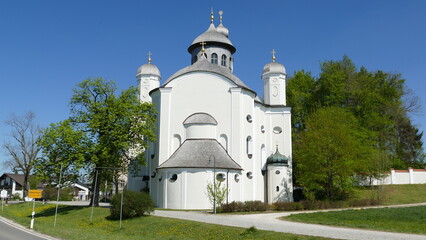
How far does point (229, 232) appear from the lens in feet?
52.4

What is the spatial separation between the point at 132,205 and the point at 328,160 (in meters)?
19.5

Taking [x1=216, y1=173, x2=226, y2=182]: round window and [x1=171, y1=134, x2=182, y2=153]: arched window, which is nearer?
[x1=216, y1=173, x2=226, y2=182]: round window

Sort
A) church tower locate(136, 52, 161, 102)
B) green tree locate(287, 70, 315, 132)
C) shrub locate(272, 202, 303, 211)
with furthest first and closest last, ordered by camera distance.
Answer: green tree locate(287, 70, 315, 132) < church tower locate(136, 52, 161, 102) < shrub locate(272, 202, 303, 211)

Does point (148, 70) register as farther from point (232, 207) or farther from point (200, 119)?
point (232, 207)

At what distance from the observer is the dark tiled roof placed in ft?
100

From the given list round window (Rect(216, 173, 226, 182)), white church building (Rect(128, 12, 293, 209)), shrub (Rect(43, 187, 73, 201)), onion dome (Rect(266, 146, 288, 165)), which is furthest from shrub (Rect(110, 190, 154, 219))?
shrub (Rect(43, 187, 73, 201))

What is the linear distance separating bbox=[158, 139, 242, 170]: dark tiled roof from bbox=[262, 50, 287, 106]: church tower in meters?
11.9

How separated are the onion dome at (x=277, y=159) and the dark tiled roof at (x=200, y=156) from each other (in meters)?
6.05

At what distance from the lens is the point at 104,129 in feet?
98.8

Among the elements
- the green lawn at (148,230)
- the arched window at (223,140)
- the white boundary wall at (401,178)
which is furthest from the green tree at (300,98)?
the green lawn at (148,230)

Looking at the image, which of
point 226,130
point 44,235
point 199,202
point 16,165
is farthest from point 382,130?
point 16,165

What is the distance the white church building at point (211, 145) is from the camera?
30355 millimetres

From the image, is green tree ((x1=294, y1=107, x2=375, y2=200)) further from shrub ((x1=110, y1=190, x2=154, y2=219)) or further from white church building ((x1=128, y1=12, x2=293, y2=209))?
shrub ((x1=110, y1=190, x2=154, y2=219))

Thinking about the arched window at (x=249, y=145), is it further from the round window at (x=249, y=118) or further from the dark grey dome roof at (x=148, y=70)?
the dark grey dome roof at (x=148, y=70)
